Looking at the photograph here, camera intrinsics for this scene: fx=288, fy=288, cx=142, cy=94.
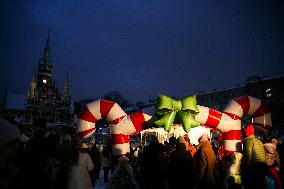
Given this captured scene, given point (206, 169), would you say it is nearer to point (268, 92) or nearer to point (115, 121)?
point (115, 121)

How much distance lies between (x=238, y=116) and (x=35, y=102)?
210 ft

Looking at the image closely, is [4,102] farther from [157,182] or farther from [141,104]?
[157,182]

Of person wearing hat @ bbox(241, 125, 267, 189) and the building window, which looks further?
the building window

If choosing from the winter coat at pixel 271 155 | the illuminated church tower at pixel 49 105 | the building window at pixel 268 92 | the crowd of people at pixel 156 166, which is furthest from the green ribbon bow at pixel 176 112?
the illuminated church tower at pixel 49 105

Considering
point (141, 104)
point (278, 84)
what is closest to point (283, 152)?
point (278, 84)

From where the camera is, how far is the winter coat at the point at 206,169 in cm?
706

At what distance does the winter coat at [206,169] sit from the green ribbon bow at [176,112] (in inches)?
80.3

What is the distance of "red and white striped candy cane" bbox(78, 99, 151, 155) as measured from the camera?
32.3ft

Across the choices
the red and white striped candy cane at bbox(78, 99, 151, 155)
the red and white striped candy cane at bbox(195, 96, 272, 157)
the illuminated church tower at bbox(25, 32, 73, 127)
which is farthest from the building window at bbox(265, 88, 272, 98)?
the red and white striped candy cane at bbox(78, 99, 151, 155)

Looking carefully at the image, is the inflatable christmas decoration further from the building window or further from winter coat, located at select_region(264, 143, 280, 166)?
the building window

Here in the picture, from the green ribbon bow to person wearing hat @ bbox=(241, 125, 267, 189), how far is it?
244 centimetres

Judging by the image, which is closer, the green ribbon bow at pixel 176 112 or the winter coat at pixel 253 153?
the winter coat at pixel 253 153

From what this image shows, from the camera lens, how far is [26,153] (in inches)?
144

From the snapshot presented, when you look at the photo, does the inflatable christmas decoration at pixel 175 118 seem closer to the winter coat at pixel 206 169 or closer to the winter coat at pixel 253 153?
the winter coat at pixel 206 169
